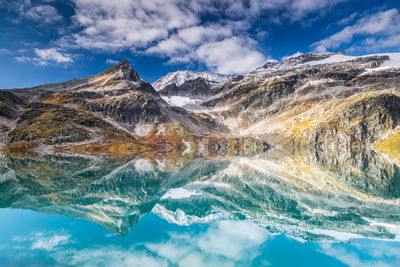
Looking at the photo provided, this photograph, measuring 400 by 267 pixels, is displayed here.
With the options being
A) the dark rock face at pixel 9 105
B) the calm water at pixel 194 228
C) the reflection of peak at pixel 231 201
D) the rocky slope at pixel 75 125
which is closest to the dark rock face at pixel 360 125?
the reflection of peak at pixel 231 201

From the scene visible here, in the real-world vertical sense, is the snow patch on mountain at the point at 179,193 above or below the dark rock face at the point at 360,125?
below

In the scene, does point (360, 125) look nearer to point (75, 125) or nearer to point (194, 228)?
point (194, 228)

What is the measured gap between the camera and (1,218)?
53.4 ft

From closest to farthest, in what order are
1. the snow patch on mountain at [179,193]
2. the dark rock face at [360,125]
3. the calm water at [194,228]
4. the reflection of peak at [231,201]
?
1. the calm water at [194,228]
2. the reflection of peak at [231,201]
3. the snow patch on mountain at [179,193]
4. the dark rock face at [360,125]

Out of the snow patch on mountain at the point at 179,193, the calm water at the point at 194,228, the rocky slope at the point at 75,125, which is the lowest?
the calm water at the point at 194,228

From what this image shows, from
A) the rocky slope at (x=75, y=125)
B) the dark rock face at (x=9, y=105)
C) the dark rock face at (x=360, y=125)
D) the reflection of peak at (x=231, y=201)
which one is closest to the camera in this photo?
the reflection of peak at (x=231, y=201)

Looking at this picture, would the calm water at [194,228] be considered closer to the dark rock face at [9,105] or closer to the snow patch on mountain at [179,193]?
the snow patch on mountain at [179,193]

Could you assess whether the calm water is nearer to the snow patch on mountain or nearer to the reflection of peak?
the reflection of peak

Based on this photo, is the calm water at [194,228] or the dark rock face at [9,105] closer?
the calm water at [194,228]

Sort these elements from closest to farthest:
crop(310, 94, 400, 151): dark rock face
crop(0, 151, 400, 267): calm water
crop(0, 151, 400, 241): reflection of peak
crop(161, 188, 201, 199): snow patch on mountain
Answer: crop(0, 151, 400, 267): calm water
crop(0, 151, 400, 241): reflection of peak
crop(161, 188, 201, 199): snow patch on mountain
crop(310, 94, 400, 151): dark rock face

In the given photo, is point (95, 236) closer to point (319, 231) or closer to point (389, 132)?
point (319, 231)

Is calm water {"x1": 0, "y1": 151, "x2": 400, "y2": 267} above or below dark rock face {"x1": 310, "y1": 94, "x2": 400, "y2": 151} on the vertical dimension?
below

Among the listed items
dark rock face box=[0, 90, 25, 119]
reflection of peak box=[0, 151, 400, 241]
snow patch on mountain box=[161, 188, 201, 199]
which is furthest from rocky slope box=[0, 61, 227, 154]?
snow patch on mountain box=[161, 188, 201, 199]

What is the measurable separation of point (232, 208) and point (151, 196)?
1047 cm
